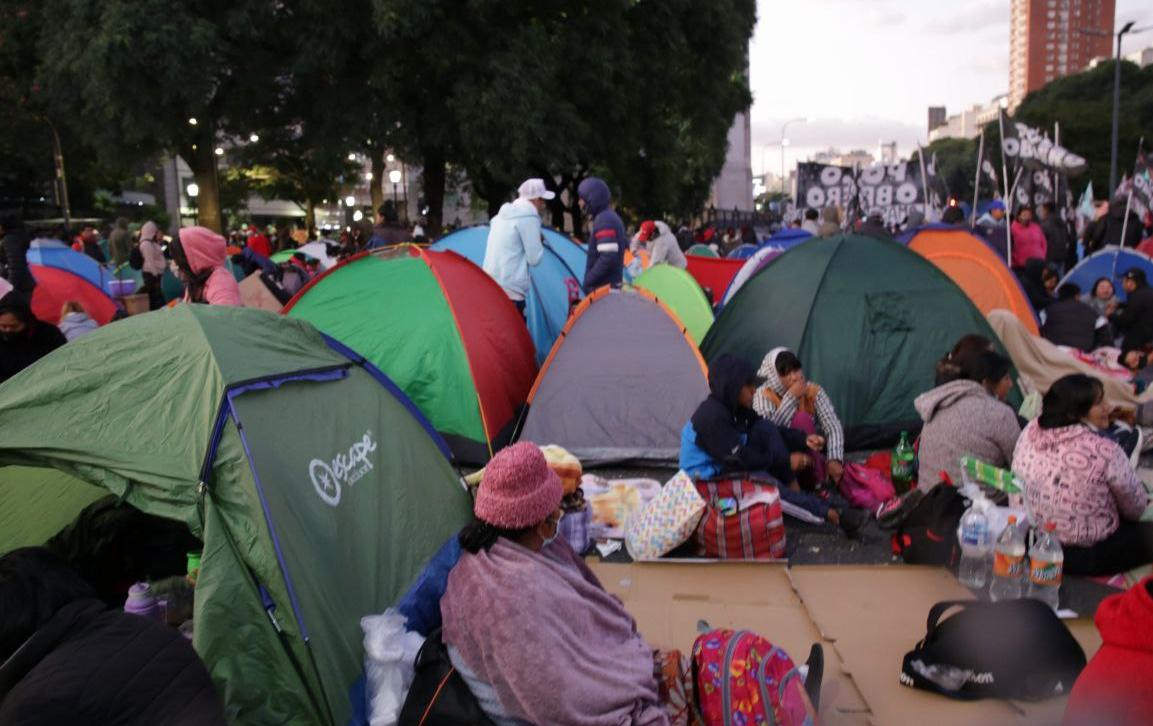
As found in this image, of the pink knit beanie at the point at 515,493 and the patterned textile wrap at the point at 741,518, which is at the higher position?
the pink knit beanie at the point at 515,493

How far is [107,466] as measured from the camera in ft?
9.98

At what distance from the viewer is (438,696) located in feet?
8.84

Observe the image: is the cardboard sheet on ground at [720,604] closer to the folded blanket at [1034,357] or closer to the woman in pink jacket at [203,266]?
the woman in pink jacket at [203,266]

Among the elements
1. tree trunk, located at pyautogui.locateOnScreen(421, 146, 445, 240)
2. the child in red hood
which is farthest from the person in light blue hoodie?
tree trunk, located at pyautogui.locateOnScreen(421, 146, 445, 240)

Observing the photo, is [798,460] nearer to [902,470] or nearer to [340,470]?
[902,470]

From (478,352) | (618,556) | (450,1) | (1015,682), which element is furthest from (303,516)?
(450,1)

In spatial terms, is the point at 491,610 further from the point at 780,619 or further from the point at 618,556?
the point at 618,556

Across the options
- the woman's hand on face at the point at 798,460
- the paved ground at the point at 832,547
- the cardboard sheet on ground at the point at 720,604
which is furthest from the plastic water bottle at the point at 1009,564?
the woman's hand on face at the point at 798,460

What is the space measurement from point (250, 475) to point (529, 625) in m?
1.15

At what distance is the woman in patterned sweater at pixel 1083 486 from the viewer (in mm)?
4125

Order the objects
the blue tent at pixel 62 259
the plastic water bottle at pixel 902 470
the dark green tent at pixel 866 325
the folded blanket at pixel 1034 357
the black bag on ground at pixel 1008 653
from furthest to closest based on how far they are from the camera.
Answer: the blue tent at pixel 62 259, the folded blanket at pixel 1034 357, the dark green tent at pixel 866 325, the plastic water bottle at pixel 902 470, the black bag on ground at pixel 1008 653

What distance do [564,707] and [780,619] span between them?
5.97 ft

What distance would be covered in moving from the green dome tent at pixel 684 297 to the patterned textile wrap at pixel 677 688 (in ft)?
18.5

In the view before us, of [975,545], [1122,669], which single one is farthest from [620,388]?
[1122,669]
